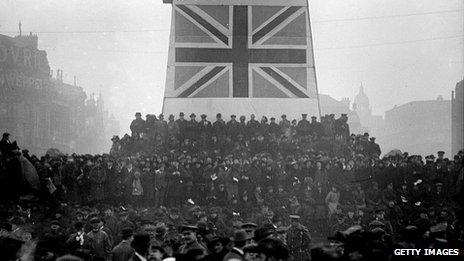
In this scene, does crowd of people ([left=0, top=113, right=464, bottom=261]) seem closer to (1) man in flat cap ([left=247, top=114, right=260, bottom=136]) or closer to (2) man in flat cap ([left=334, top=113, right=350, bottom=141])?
(1) man in flat cap ([left=247, top=114, right=260, bottom=136])

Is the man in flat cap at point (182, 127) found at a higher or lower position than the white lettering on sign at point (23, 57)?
lower

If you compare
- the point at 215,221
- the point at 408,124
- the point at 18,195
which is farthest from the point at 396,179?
the point at 408,124

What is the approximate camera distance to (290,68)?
80.5ft

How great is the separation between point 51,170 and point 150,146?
14.9 ft

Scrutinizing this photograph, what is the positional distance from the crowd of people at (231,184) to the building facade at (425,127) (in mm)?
65129

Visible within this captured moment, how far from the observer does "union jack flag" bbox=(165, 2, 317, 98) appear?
24.2 meters

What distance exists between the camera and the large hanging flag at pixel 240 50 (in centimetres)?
2423

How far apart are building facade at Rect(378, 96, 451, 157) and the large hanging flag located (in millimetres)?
60967

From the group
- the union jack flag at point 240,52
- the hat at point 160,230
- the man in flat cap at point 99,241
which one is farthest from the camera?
the union jack flag at point 240,52

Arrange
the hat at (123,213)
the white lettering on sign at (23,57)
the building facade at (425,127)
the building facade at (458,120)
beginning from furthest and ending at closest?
1. the building facade at (425,127)
2. the white lettering on sign at (23,57)
3. the building facade at (458,120)
4. the hat at (123,213)

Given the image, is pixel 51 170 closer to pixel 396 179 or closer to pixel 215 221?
pixel 215 221

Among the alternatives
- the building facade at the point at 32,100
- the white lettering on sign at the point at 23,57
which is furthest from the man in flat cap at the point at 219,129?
the white lettering on sign at the point at 23,57

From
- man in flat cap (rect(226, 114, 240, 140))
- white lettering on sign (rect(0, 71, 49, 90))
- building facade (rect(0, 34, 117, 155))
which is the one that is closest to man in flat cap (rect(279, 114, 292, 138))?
man in flat cap (rect(226, 114, 240, 140))

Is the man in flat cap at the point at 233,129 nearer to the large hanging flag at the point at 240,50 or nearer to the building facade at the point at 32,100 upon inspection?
the large hanging flag at the point at 240,50
